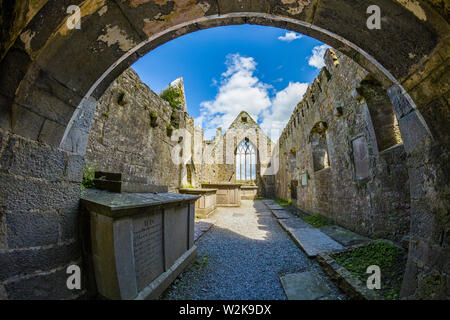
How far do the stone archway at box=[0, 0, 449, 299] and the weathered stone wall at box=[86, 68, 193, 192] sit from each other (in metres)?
1.36

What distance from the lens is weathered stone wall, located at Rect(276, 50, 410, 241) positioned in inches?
111

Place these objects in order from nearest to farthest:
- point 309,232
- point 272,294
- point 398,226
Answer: point 272,294, point 398,226, point 309,232

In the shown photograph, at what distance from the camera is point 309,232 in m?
4.33

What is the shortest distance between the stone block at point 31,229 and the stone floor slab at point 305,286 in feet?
7.90

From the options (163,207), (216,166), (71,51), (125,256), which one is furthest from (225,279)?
(216,166)

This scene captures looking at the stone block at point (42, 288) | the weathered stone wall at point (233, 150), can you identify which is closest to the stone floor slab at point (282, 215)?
the stone block at point (42, 288)

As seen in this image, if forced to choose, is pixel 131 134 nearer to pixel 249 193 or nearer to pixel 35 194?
pixel 35 194

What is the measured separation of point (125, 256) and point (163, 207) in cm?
69

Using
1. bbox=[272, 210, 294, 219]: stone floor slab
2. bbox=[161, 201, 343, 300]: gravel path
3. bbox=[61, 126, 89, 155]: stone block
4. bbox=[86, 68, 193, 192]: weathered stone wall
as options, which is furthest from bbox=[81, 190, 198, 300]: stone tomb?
bbox=[272, 210, 294, 219]: stone floor slab

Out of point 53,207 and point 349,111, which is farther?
point 349,111

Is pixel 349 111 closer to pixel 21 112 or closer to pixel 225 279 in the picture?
pixel 225 279

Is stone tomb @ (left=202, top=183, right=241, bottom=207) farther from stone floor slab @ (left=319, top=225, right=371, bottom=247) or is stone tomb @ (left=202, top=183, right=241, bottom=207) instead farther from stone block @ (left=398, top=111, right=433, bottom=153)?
stone block @ (left=398, top=111, right=433, bottom=153)

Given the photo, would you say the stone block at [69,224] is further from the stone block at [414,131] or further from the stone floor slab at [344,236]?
the stone floor slab at [344,236]

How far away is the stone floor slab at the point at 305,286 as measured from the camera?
202cm
